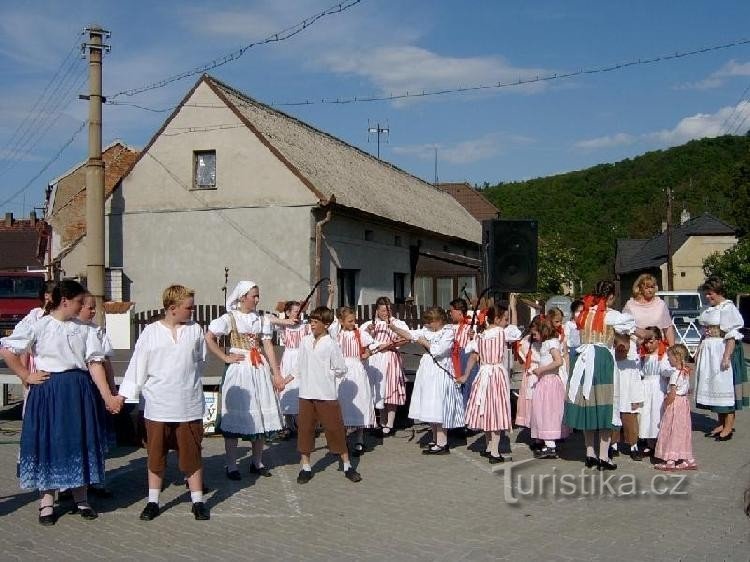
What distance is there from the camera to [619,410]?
8.75 m

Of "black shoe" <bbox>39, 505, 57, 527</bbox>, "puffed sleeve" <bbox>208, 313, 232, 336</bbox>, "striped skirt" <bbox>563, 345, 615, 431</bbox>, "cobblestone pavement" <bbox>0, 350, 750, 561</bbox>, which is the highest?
"puffed sleeve" <bbox>208, 313, 232, 336</bbox>

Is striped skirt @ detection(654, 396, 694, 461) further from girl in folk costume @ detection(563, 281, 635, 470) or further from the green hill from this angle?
the green hill

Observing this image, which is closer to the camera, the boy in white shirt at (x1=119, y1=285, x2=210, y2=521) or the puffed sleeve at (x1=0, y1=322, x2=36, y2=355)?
the puffed sleeve at (x1=0, y1=322, x2=36, y2=355)

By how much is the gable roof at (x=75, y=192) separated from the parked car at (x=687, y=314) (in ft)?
59.1

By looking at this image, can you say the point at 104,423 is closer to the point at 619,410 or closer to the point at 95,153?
the point at 619,410

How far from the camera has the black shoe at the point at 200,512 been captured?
6805mm

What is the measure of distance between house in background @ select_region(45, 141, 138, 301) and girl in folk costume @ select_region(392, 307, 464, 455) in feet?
43.1

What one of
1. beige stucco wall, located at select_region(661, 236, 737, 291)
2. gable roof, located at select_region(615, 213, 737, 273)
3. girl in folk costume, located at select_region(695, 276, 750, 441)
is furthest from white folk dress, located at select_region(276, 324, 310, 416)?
beige stucco wall, located at select_region(661, 236, 737, 291)

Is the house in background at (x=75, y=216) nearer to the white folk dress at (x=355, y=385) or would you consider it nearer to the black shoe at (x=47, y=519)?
the white folk dress at (x=355, y=385)

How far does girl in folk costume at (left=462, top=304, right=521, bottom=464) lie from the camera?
30.1 feet

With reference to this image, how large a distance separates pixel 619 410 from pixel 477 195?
40303 mm

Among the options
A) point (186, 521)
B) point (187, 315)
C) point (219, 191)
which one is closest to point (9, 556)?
point (186, 521)

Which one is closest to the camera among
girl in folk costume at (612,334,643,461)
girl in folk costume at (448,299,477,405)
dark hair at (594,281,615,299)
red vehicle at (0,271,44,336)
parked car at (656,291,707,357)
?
dark hair at (594,281,615,299)

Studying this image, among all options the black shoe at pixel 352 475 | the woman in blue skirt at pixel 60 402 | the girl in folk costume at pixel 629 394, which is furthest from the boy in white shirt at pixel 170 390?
the girl in folk costume at pixel 629 394
